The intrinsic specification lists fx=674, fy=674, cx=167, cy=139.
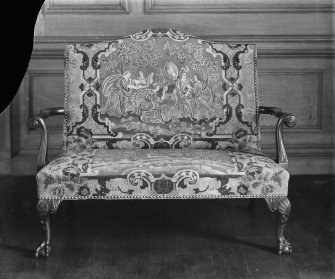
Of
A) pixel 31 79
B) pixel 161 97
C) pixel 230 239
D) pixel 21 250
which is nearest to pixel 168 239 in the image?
pixel 230 239

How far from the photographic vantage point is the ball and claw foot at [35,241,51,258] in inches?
118

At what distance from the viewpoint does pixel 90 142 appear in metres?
3.57

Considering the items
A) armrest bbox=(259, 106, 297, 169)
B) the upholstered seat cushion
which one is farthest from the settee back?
the upholstered seat cushion

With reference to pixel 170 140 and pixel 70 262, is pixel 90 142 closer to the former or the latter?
pixel 170 140

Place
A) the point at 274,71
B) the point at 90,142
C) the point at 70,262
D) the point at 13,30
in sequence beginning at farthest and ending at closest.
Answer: the point at 274,71
the point at 90,142
the point at 70,262
the point at 13,30

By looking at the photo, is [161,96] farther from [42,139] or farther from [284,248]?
[284,248]

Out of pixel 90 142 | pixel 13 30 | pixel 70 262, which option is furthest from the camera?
pixel 90 142

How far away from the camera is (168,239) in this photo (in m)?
3.26

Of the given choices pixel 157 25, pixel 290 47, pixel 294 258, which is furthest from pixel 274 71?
pixel 294 258

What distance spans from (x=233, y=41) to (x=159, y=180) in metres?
1.71

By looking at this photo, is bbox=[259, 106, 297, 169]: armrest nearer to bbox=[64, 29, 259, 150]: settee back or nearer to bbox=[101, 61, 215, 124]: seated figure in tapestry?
bbox=[64, 29, 259, 150]: settee back

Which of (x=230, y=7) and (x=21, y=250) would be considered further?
(x=230, y=7)

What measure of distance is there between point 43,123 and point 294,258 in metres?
1.35

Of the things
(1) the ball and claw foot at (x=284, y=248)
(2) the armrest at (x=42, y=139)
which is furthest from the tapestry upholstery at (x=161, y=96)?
(1) the ball and claw foot at (x=284, y=248)
